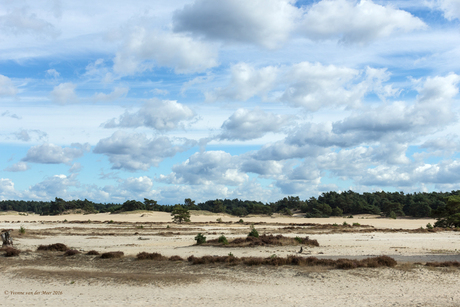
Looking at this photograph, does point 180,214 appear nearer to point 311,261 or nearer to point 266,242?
point 266,242

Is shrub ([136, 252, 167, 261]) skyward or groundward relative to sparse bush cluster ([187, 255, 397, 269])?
groundward

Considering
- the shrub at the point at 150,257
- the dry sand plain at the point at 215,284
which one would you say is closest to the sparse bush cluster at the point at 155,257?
the shrub at the point at 150,257

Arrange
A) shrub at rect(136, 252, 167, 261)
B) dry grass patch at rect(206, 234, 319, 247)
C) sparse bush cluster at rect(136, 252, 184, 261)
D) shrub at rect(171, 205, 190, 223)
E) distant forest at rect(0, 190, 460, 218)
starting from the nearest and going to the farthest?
sparse bush cluster at rect(136, 252, 184, 261) < shrub at rect(136, 252, 167, 261) < dry grass patch at rect(206, 234, 319, 247) < shrub at rect(171, 205, 190, 223) < distant forest at rect(0, 190, 460, 218)

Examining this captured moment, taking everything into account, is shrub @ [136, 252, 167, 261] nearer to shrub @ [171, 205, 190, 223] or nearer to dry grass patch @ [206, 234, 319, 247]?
dry grass patch @ [206, 234, 319, 247]

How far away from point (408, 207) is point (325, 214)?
19.3 metres

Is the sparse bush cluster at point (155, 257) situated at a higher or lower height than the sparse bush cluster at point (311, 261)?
lower

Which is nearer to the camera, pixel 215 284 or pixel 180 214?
pixel 215 284

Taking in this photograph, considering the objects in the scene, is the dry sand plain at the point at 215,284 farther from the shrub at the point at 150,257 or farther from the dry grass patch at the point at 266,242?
the dry grass patch at the point at 266,242

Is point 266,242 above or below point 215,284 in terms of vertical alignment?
above

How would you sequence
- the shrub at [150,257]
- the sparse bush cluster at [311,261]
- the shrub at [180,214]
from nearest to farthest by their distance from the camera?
the sparse bush cluster at [311,261], the shrub at [150,257], the shrub at [180,214]

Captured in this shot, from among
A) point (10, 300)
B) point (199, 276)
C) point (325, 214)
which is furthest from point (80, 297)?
point (325, 214)

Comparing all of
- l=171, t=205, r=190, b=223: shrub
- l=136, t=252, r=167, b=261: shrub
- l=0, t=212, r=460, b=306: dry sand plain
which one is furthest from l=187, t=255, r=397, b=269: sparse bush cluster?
l=171, t=205, r=190, b=223: shrub

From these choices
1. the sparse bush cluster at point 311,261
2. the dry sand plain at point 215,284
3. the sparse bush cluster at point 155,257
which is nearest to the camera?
the dry sand plain at point 215,284

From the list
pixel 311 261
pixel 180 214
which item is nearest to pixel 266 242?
pixel 311 261
